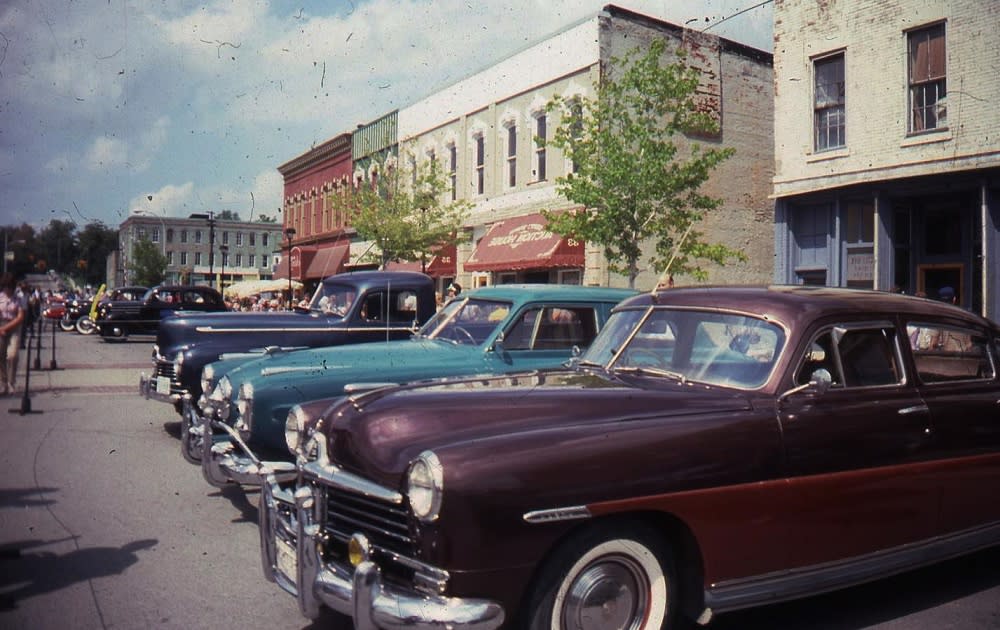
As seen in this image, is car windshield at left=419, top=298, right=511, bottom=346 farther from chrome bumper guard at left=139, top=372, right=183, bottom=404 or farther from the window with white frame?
the window with white frame

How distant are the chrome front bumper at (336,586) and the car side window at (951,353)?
9.63 ft

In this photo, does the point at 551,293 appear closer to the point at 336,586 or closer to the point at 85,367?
the point at 336,586

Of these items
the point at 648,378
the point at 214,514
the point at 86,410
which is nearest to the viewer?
Result: the point at 648,378

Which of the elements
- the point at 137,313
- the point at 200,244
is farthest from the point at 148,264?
the point at 137,313

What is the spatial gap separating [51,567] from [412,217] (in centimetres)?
2200

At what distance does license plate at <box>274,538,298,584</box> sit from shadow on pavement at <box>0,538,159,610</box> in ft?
5.36

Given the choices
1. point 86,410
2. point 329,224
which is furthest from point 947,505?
point 329,224

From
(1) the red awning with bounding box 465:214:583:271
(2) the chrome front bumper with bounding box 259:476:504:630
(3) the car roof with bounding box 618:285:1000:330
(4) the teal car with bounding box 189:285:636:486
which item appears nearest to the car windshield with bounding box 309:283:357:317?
(4) the teal car with bounding box 189:285:636:486

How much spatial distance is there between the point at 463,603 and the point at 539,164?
20.6m

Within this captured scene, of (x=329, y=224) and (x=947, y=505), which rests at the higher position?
(x=329, y=224)

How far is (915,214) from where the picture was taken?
612 inches

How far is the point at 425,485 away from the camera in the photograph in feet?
10.3

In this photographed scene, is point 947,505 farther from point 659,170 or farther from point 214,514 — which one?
point 659,170

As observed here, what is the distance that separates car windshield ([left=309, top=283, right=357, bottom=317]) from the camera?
396 inches
